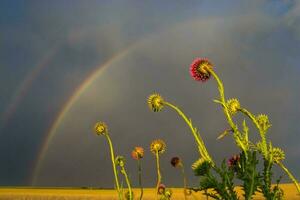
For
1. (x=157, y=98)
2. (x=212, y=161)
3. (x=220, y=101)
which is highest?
(x=157, y=98)

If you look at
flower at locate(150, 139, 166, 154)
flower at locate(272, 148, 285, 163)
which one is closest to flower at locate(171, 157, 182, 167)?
flower at locate(150, 139, 166, 154)

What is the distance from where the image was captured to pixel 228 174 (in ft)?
17.2

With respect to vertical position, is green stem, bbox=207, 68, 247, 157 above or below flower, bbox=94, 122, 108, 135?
below

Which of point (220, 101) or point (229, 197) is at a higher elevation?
point (220, 101)

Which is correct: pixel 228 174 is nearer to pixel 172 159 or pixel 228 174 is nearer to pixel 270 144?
pixel 270 144

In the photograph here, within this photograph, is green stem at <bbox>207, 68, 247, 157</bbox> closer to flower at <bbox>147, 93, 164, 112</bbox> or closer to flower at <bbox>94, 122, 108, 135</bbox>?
flower at <bbox>147, 93, 164, 112</bbox>

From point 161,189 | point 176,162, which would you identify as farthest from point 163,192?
point 176,162

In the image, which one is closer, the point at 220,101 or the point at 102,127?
the point at 220,101

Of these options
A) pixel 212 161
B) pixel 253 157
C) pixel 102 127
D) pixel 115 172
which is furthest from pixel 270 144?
pixel 102 127

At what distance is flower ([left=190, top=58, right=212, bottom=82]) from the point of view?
19.6 ft

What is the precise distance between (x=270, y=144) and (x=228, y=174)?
19.6 inches

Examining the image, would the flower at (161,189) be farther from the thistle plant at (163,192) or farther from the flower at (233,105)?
the flower at (233,105)

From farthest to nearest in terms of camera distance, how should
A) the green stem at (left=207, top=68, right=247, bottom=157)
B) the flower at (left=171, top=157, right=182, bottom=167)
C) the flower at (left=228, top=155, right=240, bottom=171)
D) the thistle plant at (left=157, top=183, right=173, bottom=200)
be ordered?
1. the flower at (left=171, top=157, right=182, bottom=167)
2. the thistle plant at (left=157, top=183, right=173, bottom=200)
3. the flower at (left=228, top=155, right=240, bottom=171)
4. the green stem at (left=207, top=68, right=247, bottom=157)

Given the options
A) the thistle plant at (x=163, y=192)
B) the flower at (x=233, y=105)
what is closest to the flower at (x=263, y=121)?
the flower at (x=233, y=105)
